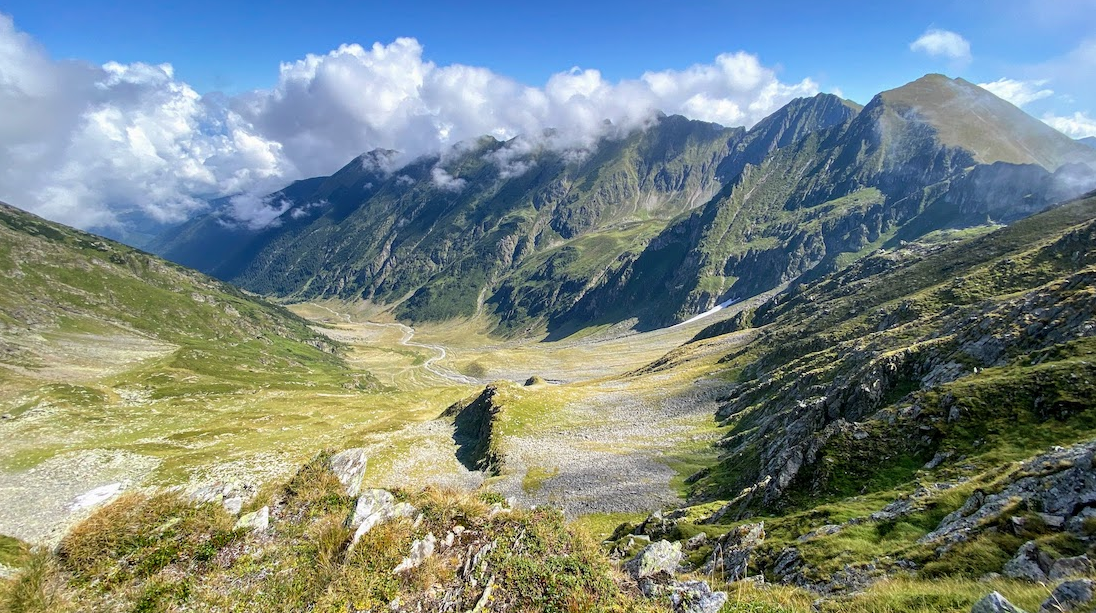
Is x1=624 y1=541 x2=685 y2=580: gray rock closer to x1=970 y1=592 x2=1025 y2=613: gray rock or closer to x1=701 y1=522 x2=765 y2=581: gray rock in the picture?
x1=701 y1=522 x2=765 y2=581: gray rock

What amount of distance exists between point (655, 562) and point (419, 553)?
837 cm

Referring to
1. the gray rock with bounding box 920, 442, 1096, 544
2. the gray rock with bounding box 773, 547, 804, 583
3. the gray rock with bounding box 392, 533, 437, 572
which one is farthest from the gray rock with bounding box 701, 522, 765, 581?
the gray rock with bounding box 392, 533, 437, 572

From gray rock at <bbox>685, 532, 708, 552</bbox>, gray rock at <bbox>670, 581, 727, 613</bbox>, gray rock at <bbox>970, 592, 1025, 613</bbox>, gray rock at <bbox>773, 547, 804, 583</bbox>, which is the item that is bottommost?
gray rock at <bbox>685, 532, 708, 552</bbox>

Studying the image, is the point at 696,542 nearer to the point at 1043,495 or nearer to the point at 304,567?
the point at 1043,495

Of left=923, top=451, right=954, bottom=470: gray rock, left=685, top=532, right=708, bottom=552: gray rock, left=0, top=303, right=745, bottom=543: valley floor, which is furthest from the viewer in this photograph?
left=0, top=303, right=745, bottom=543: valley floor

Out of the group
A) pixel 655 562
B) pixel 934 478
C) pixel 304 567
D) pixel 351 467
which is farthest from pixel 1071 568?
pixel 351 467

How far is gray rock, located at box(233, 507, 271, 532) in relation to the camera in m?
13.2

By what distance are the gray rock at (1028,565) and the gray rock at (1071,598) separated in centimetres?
292

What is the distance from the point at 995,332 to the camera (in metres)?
34.2

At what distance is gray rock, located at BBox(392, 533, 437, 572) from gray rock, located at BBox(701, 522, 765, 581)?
10.5 meters

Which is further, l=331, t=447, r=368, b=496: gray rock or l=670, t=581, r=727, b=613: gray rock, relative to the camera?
l=331, t=447, r=368, b=496: gray rock

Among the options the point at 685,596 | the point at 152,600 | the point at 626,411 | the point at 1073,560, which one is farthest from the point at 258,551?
the point at 626,411

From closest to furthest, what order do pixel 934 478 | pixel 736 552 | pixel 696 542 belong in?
pixel 736 552
pixel 934 478
pixel 696 542

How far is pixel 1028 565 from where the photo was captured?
1043cm
